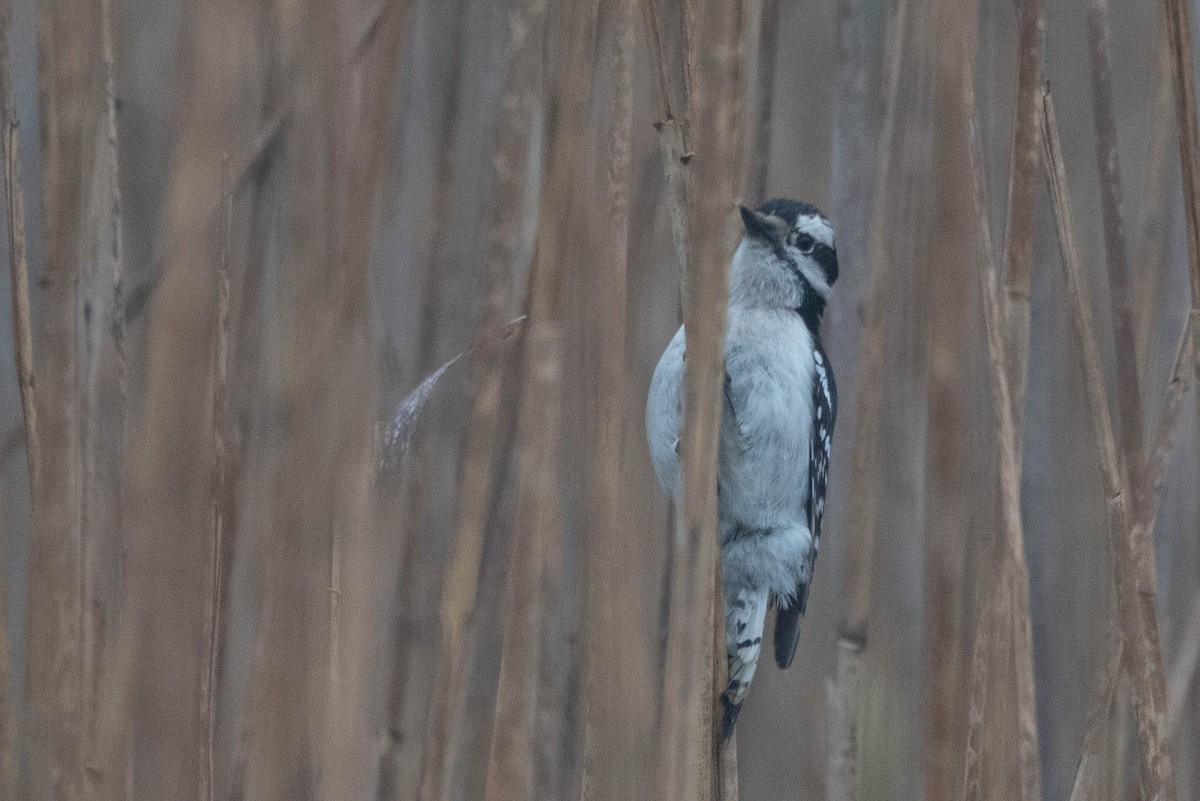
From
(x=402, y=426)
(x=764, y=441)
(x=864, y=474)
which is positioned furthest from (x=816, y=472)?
(x=402, y=426)

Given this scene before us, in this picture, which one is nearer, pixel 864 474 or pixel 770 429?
pixel 864 474

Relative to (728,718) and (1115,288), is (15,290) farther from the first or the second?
(1115,288)

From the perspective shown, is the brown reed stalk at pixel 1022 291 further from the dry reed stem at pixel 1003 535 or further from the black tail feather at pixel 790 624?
the black tail feather at pixel 790 624

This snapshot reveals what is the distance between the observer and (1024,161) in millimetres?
1348

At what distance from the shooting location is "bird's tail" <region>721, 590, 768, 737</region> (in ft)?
5.97

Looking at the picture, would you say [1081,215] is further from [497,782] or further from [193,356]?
[193,356]

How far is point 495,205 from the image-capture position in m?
1.30

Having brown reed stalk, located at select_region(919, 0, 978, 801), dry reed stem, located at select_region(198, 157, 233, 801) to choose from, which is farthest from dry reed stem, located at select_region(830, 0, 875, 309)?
dry reed stem, located at select_region(198, 157, 233, 801)

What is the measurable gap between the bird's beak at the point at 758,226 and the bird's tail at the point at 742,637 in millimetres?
602

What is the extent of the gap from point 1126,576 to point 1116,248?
36 centimetres

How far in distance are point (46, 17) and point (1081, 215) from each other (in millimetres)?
1775

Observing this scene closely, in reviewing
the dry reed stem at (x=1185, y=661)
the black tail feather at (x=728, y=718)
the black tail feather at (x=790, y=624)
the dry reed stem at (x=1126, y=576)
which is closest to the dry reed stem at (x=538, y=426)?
the black tail feather at (x=728, y=718)

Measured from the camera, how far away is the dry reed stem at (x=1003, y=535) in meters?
1.40

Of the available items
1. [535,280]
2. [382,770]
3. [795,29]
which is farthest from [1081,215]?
[382,770]
